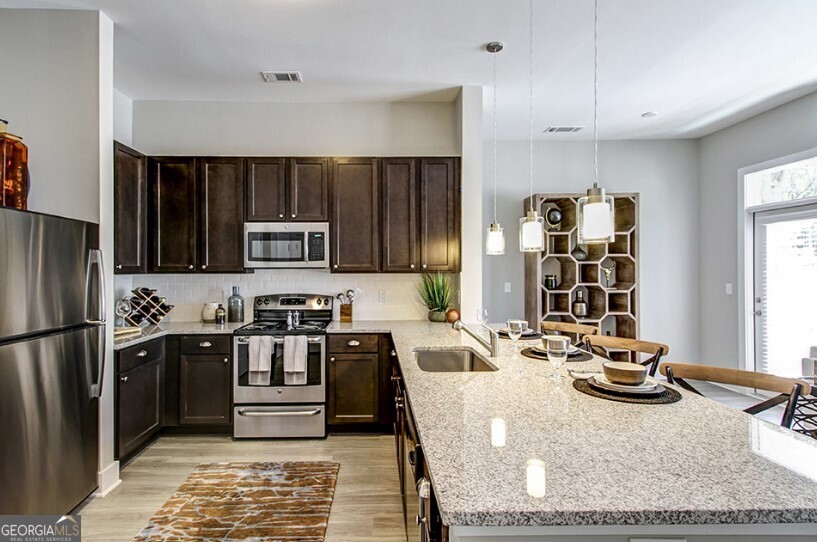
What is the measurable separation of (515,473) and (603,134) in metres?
4.87

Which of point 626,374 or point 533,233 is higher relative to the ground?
point 533,233

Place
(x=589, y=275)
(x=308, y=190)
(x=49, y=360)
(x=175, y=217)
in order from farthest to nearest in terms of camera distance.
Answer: (x=589, y=275)
(x=308, y=190)
(x=175, y=217)
(x=49, y=360)

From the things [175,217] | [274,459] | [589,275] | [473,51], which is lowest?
[274,459]

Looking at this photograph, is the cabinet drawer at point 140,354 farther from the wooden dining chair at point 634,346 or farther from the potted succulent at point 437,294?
the wooden dining chair at point 634,346

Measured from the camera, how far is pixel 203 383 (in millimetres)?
3311

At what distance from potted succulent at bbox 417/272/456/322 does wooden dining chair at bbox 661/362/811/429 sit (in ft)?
6.82

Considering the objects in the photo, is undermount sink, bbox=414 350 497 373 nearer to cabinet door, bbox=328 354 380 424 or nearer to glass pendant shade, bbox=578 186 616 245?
cabinet door, bbox=328 354 380 424

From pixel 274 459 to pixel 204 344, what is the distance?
111 centimetres

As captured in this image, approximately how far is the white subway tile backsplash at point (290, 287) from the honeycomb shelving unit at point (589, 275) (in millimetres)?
1305

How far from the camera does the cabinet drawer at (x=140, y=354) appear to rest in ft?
8.98

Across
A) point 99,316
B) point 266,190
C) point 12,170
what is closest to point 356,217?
point 266,190

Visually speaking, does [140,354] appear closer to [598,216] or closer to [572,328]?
[598,216]

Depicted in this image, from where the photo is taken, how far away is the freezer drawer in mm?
3268

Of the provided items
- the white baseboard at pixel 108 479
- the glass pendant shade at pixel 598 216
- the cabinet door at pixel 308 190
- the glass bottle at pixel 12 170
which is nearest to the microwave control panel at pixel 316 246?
the cabinet door at pixel 308 190
